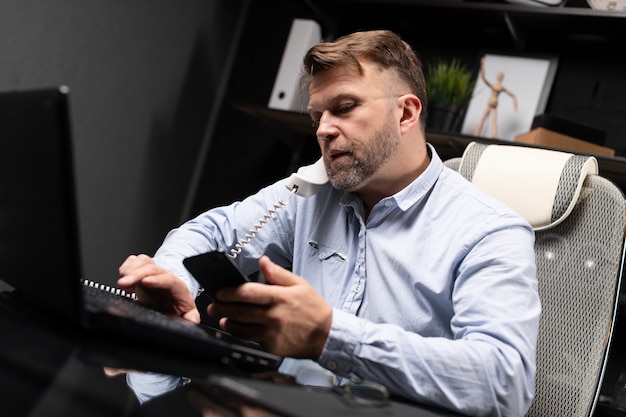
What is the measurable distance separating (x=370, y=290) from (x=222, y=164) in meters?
1.90

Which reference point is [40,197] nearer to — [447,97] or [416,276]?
[416,276]

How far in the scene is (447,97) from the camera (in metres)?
2.42

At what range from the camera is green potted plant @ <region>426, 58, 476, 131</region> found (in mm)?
2371

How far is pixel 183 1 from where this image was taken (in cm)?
283

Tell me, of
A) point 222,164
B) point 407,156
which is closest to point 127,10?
point 222,164

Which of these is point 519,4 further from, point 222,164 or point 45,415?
point 45,415

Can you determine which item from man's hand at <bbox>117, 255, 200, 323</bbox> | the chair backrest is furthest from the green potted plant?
man's hand at <bbox>117, 255, 200, 323</bbox>

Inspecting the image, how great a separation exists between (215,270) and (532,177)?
770 millimetres

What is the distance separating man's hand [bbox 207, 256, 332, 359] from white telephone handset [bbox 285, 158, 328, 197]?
1.85 feet

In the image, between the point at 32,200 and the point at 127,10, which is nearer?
the point at 32,200

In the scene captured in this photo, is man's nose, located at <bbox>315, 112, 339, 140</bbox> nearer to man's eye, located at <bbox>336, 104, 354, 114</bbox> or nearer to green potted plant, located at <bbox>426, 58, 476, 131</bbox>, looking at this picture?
man's eye, located at <bbox>336, 104, 354, 114</bbox>

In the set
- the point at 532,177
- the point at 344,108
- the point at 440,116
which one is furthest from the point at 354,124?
the point at 440,116

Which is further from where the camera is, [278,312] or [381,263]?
[381,263]

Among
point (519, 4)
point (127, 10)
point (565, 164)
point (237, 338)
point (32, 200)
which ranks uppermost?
point (519, 4)
